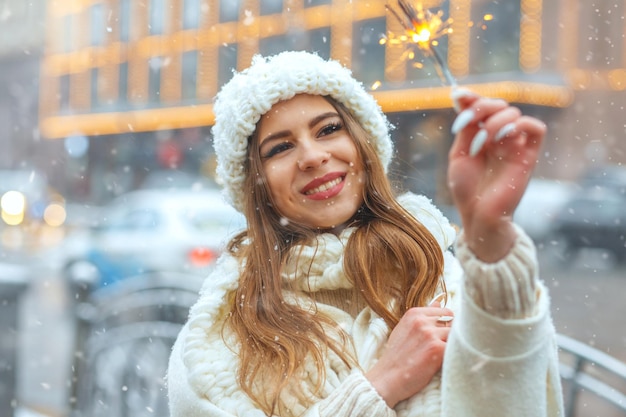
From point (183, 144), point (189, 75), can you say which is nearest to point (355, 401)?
point (189, 75)

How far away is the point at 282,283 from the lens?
203 centimetres

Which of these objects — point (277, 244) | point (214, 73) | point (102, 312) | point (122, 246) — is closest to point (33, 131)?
point (214, 73)

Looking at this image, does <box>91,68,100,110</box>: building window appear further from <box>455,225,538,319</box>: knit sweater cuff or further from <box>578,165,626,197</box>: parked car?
<box>455,225,538,319</box>: knit sweater cuff

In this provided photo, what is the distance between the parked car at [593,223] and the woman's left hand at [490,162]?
14.6 metres

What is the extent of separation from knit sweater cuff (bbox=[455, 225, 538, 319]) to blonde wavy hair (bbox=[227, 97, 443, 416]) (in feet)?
1.50

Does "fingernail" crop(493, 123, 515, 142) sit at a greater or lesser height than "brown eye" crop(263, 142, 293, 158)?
greater

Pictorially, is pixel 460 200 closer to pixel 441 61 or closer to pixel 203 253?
pixel 441 61

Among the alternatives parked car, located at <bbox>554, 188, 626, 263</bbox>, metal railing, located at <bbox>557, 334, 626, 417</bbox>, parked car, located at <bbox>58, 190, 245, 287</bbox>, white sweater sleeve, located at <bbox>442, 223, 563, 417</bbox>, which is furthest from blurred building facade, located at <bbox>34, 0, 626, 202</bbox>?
white sweater sleeve, located at <bbox>442, 223, 563, 417</bbox>

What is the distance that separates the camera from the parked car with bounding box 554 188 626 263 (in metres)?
15.2

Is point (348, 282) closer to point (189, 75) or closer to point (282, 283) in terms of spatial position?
point (282, 283)

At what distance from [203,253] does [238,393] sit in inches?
313

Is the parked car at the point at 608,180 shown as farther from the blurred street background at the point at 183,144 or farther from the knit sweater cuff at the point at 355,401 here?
the knit sweater cuff at the point at 355,401

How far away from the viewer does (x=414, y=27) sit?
179cm

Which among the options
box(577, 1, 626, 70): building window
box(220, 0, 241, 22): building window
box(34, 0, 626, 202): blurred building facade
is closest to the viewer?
box(34, 0, 626, 202): blurred building facade
